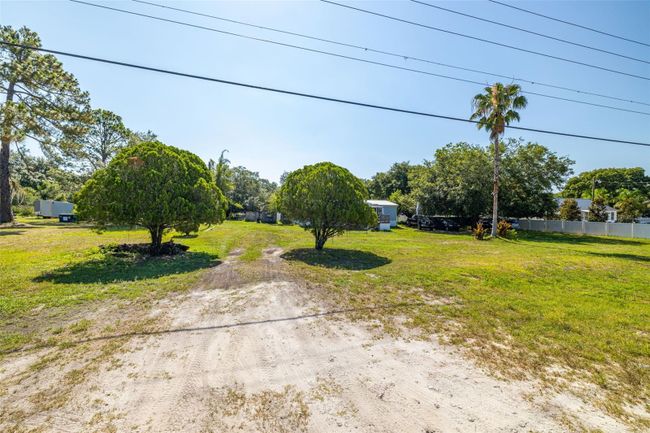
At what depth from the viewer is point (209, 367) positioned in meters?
3.94

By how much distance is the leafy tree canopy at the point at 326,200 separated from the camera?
41.7 ft

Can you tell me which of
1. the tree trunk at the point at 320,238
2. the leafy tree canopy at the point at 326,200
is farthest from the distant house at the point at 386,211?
the leafy tree canopy at the point at 326,200

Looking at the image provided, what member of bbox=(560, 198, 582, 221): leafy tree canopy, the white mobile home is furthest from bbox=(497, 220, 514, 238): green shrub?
the white mobile home

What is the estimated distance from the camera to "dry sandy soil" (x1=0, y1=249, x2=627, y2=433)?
297cm

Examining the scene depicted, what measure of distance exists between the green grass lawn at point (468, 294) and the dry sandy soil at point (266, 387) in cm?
69

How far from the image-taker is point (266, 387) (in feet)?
11.7

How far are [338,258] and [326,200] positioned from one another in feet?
8.32

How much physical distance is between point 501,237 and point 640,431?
22.6 metres

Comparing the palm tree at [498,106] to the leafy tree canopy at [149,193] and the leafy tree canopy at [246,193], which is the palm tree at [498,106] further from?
the leafy tree canopy at [246,193]

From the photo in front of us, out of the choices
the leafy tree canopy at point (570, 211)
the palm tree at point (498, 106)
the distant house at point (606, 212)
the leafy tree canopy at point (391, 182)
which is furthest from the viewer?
the leafy tree canopy at point (391, 182)

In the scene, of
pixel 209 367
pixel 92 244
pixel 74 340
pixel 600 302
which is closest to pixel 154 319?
pixel 74 340

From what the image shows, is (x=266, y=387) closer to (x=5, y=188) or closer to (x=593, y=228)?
(x=5, y=188)

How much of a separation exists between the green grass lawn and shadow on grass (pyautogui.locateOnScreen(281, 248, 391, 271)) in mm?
48

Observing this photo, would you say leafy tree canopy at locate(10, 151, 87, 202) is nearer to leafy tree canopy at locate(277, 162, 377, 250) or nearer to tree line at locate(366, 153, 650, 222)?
leafy tree canopy at locate(277, 162, 377, 250)
